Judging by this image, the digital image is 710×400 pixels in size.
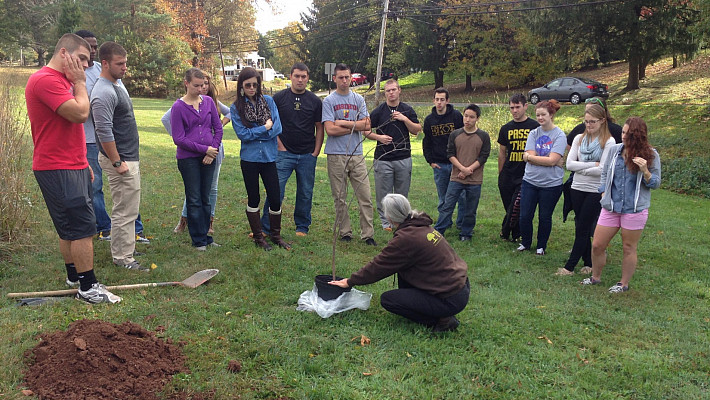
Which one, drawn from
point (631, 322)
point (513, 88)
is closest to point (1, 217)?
point (631, 322)

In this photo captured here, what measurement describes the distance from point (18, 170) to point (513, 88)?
3406 centimetres

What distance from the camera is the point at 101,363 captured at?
3.10 m

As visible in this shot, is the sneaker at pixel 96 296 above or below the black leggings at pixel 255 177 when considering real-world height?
below

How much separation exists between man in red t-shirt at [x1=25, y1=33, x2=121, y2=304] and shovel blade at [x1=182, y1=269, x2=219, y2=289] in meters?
0.68

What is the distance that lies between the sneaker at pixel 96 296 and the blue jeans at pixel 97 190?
1.47 m

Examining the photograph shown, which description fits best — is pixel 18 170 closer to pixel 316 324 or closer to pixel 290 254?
pixel 290 254

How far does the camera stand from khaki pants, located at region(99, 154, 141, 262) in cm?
501

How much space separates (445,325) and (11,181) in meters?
4.84

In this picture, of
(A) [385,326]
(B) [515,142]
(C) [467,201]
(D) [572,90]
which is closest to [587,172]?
(B) [515,142]

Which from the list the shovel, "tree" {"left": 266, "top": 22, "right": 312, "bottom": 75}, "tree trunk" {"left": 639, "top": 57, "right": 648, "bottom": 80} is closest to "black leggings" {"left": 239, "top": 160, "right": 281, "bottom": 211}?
the shovel

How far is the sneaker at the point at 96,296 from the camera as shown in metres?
4.09

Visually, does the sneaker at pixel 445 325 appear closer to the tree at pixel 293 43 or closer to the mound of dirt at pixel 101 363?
the mound of dirt at pixel 101 363

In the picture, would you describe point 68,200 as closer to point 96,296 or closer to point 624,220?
point 96,296

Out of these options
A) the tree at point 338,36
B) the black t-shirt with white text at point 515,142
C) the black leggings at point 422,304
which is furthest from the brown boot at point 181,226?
the tree at point 338,36
